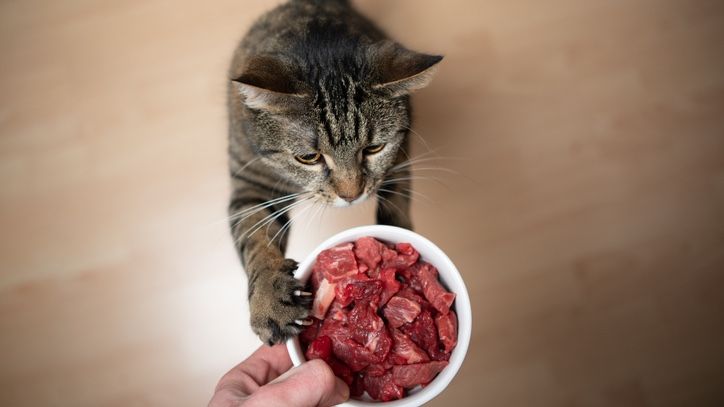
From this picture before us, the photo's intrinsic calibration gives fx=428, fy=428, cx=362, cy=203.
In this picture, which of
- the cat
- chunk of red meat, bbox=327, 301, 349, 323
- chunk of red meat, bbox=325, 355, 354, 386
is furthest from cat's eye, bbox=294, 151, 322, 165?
chunk of red meat, bbox=325, 355, 354, 386

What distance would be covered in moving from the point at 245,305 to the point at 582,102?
1394 millimetres

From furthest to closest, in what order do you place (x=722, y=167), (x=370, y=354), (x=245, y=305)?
(x=722, y=167) → (x=245, y=305) → (x=370, y=354)

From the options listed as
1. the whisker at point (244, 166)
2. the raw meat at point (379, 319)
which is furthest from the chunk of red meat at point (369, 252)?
the whisker at point (244, 166)

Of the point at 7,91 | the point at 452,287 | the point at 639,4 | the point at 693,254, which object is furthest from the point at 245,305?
the point at 639,4

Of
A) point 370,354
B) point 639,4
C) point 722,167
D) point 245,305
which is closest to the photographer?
point 370,354

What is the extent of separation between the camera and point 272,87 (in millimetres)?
814

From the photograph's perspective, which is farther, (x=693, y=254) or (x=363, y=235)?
(x=693, y=254)

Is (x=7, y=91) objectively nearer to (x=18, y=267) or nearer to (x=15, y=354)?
(x=18, y=267)

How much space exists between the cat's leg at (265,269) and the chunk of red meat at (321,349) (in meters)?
0.05

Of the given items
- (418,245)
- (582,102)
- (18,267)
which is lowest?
(18,267)

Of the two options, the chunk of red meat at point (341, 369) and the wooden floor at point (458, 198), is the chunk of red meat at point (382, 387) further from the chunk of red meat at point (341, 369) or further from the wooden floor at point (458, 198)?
the wooden floor at point (458, 198)

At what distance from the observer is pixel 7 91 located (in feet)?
5.23

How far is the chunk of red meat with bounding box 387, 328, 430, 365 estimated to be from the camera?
31.9 inches

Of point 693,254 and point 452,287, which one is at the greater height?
point 452,287
